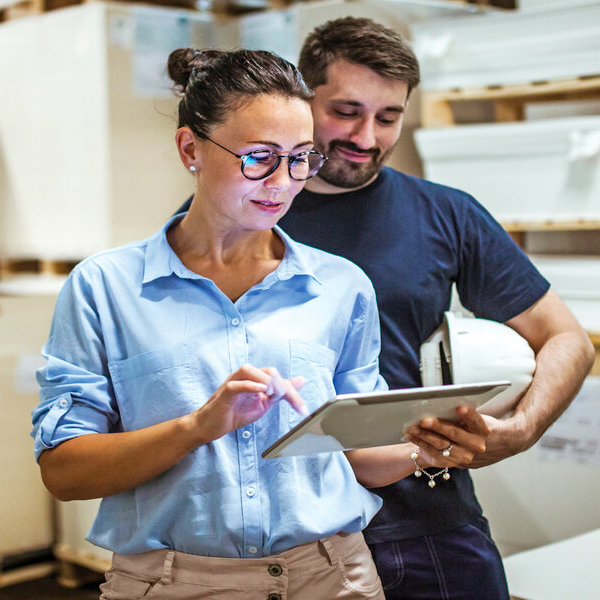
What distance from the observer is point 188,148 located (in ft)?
5.63

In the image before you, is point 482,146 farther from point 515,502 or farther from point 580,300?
A: point 515,502

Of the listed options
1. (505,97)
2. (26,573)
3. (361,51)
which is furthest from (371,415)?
(26,573)

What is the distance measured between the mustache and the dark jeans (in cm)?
90

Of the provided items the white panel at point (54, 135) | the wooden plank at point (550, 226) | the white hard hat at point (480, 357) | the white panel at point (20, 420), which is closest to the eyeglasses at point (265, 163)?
the white hard hat at point (480, 357)

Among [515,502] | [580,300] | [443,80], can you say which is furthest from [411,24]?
[515,502]

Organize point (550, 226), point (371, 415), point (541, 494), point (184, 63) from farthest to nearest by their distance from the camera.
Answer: point (541, 494)
point (550, 226)
point (184, 63)
point (371, 415)

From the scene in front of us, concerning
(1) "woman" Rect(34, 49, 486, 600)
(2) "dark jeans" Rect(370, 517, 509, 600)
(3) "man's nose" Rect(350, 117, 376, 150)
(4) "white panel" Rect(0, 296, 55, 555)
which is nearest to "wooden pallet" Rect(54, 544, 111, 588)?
(4) "white panel" Rect(0, 296, 55, 555)

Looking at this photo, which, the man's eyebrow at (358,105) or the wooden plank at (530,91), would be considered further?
the wooden plank at (530,91)

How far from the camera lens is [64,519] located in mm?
3879

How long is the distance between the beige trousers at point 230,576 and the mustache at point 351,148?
0.88 m

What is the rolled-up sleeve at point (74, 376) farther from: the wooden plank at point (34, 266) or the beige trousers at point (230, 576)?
the wooden plank at point (34, 266)

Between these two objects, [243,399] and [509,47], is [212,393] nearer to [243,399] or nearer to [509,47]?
[243,399]

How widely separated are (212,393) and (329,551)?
0.36 metres

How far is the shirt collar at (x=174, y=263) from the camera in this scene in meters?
1.67
